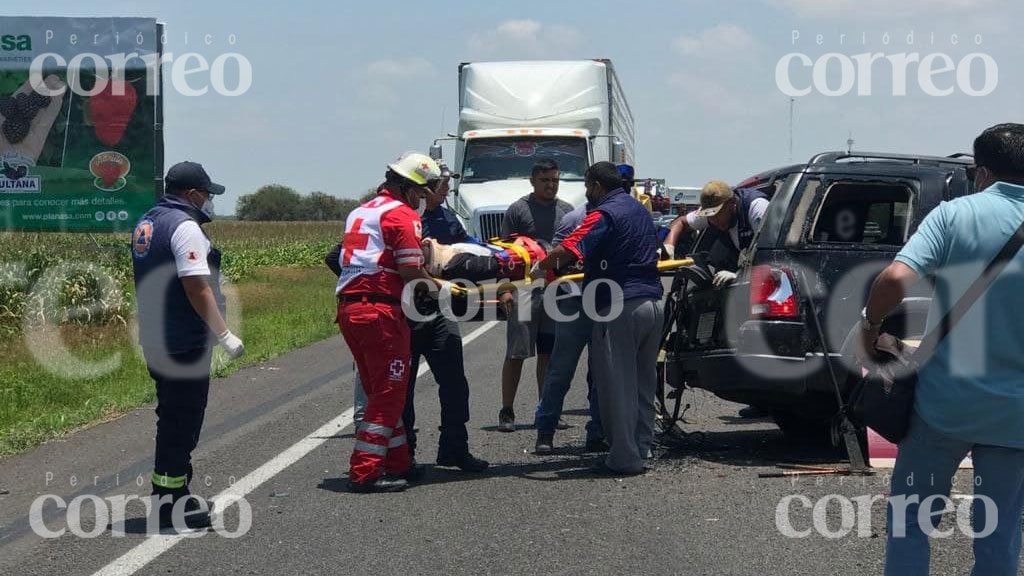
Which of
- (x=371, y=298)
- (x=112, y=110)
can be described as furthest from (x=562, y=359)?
(x=112, y=110)

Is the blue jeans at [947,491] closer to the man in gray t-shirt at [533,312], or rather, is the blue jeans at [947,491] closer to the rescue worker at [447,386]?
the rescue worker at [447,386]

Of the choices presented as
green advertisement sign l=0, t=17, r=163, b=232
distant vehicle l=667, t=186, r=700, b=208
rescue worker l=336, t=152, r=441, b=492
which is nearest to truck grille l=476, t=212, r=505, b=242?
green advertisement sign l=0, t=17, r=163, b=232

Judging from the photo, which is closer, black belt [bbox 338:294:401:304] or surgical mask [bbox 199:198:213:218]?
surgical mask [bbox 199:198:213:218]

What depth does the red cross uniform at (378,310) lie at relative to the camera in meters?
7.66

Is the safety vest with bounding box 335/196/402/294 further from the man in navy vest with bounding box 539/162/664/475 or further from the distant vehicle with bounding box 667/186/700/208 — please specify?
the distant vehicle with bounding box 667/186/700/208

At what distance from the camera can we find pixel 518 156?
2234cm

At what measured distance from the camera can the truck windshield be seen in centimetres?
2211

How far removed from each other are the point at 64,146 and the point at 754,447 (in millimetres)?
20106

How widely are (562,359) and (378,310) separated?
166 cm

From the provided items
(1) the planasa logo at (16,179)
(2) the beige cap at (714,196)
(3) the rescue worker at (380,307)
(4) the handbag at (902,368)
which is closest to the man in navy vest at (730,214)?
(2) the beige cap at (714,196)

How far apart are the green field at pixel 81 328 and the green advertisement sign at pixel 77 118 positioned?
856 millimetres

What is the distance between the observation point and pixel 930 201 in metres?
8.16

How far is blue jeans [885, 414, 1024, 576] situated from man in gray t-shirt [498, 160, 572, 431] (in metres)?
5.35

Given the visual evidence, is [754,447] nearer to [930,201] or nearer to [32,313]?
[930,201]
